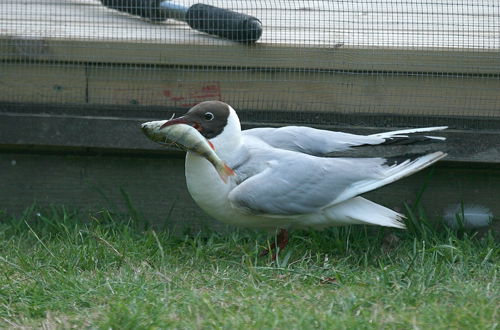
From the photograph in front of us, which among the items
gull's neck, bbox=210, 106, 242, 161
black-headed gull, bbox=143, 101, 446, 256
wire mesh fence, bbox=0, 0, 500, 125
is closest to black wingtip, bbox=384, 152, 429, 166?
black-headed gull, bbox=143, 101, 446, 256

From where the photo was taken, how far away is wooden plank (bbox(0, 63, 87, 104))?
14.7 feet

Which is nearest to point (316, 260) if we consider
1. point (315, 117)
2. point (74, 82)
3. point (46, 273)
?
point (315, 117)

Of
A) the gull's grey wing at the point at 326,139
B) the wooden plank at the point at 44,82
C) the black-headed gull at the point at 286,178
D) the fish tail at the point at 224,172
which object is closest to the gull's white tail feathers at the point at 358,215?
the black-headed gull at the point at 286,178

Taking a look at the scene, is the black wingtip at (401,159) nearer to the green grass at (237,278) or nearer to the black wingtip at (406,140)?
the black wingtip at (406,140)

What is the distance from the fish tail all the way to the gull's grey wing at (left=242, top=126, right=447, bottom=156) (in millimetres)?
326

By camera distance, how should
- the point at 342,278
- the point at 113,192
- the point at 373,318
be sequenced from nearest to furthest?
1. the point at 373,318
2. the point at 342,278
3. the point at 113,192

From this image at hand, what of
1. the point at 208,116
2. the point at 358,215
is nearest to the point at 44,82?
the point at 208,116

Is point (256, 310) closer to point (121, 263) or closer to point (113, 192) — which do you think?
point (121, 263)

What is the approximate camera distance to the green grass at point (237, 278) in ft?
9.63

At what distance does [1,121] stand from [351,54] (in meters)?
1.89

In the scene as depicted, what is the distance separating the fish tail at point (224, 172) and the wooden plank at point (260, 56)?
85cm

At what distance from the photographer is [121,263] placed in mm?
3764

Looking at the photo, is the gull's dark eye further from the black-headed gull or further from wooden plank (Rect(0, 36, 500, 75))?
wooden plank (Rect(0, 36, 500, 75))

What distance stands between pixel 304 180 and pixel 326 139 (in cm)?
32
